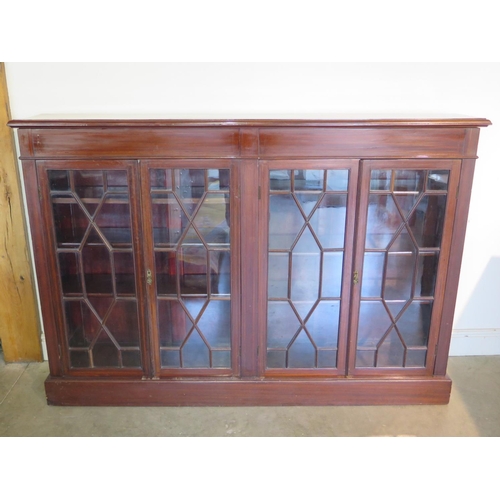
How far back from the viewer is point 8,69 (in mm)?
2350

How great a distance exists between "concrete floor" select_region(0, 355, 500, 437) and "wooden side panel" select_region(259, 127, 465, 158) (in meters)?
1.28

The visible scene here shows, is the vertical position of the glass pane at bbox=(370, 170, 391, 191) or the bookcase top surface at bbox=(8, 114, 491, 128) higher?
the bookcase top surface at bbox=(8, 114, 491, 128)

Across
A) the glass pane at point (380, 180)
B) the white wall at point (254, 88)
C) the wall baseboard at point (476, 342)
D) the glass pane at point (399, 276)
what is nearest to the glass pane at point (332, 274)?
the glass pane at point (399, 276)

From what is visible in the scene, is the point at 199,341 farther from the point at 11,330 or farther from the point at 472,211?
the point at 472,211

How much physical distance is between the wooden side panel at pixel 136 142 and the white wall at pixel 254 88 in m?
0.36

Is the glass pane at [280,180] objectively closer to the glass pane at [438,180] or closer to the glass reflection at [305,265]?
the glass reflection at [305,265]

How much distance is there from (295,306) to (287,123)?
0.87 meters

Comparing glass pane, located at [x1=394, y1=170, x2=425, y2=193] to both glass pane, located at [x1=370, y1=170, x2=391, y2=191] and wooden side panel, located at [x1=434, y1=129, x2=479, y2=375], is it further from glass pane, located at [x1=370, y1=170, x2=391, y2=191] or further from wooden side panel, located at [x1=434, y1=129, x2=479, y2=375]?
wooden side panel, located at [x1=434, y1=129, x2=479, y2=375]

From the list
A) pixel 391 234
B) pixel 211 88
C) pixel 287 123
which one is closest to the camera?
pixel 287 123

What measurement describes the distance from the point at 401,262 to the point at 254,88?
1136 millimetres

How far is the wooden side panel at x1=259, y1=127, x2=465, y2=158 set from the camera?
2039 mm

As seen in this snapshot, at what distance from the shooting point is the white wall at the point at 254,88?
235 cm

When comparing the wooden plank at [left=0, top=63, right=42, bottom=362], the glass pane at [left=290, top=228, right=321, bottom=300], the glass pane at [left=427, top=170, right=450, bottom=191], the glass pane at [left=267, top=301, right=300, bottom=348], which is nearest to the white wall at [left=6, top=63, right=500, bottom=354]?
the wooden plank at [left=0, top=63, right=42, bottom=362]

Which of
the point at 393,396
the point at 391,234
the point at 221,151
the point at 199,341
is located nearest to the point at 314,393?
the point at 393,396
